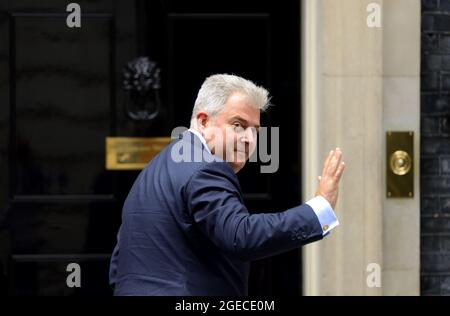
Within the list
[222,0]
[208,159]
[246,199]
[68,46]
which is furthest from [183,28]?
[208,159]

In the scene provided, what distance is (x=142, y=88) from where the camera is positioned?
507 cm

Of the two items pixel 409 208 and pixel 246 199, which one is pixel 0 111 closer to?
pixel 246 199

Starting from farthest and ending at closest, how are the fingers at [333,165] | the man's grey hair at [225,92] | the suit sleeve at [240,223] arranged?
the man's grey hair at [225,92] < the fingers at [333,165] < the suit sleeve at [240,223]

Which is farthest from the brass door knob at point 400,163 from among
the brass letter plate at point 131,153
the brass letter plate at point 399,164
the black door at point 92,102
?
the brass letter plate at point 131,153

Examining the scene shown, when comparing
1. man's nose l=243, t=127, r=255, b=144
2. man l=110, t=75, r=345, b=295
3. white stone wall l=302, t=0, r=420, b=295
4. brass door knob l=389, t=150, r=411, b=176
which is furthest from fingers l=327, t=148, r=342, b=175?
brass door knob l=389, t=150, r=411, b=176

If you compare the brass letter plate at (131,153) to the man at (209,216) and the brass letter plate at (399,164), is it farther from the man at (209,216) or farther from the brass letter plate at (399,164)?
the man at (209,216)

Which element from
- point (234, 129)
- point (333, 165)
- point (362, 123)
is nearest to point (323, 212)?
point (333, 165)

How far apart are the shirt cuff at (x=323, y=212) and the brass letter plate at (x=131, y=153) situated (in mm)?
2420

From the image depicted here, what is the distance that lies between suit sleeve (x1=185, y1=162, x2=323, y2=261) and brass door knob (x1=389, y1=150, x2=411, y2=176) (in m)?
2.30

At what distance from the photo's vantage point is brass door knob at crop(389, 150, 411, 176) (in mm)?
4949

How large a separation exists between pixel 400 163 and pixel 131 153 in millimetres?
1377

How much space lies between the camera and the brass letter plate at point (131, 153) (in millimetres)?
5062

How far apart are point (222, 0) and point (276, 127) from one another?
72 centimetres

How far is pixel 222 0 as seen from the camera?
5.11 m
